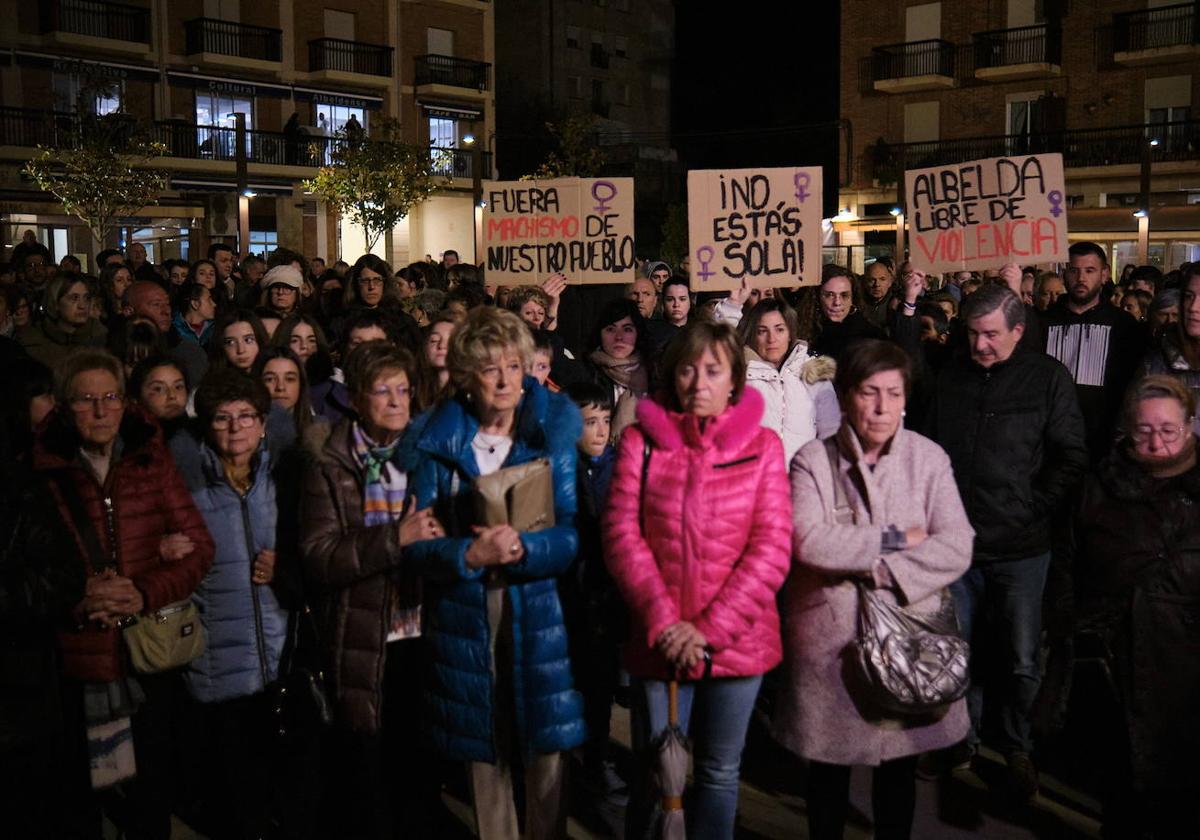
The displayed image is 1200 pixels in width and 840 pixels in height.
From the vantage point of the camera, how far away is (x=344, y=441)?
13.9 ft

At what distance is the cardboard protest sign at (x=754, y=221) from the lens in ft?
26.6

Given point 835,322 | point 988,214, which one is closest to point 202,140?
point 988,214

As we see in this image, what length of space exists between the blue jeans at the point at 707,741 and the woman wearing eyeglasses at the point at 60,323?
5.02 meters

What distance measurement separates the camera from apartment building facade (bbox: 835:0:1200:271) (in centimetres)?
3114

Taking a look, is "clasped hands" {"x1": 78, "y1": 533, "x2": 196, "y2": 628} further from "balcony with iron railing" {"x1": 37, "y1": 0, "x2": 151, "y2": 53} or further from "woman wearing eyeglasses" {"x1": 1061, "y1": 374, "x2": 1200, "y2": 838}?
"balcony with iron railing" {"x1": 37, "y1": 0, "x2": 151, "y2": 53}

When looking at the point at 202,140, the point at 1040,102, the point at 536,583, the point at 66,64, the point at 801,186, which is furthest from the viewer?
the point at 202,140

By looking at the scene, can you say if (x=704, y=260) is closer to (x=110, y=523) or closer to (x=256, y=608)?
(x=256, y=608)

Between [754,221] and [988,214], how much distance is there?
164 cm

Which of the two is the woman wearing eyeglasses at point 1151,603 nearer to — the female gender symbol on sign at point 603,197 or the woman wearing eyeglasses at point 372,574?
the woman wearing eyeglasses at point 372,574

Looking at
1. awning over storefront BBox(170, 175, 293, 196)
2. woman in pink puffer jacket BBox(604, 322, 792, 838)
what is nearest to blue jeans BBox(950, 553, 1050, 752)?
woman in pink puffer jacket BBox(604, 322, 792, 838)

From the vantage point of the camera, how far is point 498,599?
4020mm

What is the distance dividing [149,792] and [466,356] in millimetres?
1960

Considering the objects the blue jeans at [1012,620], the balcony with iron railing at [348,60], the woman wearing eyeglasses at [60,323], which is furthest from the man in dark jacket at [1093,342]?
the balcony with iron railing at [348,60]

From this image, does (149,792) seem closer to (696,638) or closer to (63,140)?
(696,638)
